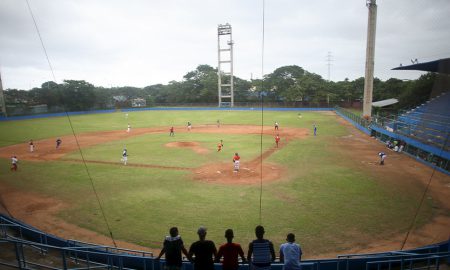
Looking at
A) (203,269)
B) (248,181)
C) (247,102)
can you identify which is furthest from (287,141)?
(247,102)

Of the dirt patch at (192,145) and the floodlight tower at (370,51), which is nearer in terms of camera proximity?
the dirt patch at (192,145)

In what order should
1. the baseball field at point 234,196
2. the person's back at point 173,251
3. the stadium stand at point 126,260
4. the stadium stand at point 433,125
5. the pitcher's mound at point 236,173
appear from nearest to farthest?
the person's back at point 173,251
the stadium stand at point 126,260
the baseball field at point 234,196
the pitcher's mound at point 236,173
the stadium stand at point 433,125

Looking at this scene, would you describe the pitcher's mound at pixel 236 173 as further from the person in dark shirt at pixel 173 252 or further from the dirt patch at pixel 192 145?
the person in dark shirt at pixel 173 252

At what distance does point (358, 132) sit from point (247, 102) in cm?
5470

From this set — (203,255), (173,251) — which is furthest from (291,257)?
(173,251)

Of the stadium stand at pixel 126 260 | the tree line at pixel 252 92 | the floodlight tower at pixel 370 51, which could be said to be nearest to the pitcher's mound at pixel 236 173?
the stadium stand at pixel 126 260

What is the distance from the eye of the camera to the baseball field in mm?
11938

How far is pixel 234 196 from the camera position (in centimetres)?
1606

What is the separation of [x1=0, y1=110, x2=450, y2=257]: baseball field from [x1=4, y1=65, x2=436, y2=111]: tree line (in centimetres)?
3896

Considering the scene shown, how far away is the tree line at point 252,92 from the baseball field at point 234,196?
128 ft

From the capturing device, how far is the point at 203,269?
19.0 feet

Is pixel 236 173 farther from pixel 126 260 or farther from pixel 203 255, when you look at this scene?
pixel 203 255

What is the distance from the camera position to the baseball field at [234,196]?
1194 cm

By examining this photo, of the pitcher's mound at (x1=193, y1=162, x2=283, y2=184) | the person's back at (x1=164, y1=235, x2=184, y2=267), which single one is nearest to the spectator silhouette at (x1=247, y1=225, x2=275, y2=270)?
the person's back at (x1=164, y1=235, x2=184, y2=267)
